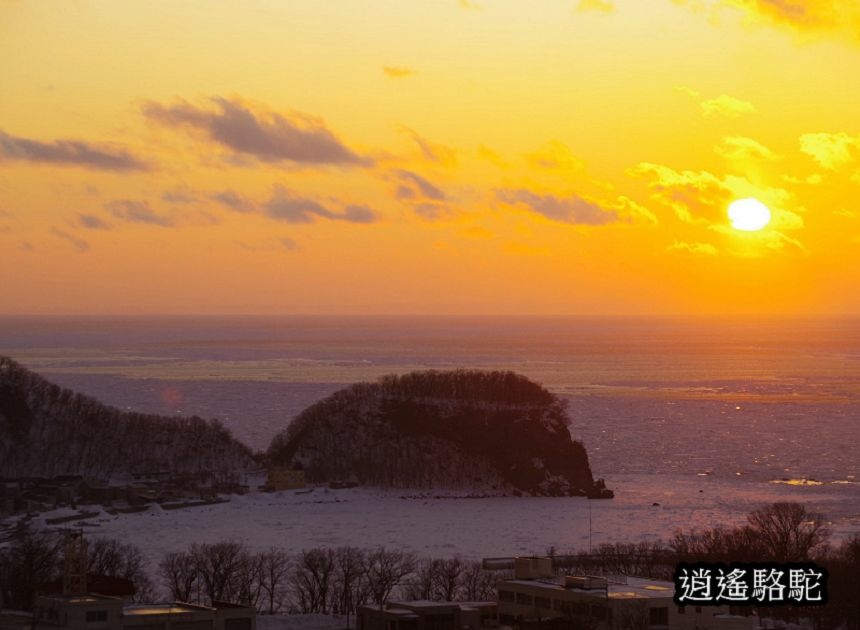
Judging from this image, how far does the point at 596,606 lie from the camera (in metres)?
33.2

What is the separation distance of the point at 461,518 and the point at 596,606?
27318 millimetres

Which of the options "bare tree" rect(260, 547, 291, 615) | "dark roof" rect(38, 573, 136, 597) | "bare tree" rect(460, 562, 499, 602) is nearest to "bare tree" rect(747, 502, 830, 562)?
"bare tree" rect(460, 562, 499, 602)

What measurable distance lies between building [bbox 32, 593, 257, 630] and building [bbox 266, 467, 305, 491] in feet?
121

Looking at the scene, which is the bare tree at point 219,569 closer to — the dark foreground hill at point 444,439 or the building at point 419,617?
the building at point 419,617

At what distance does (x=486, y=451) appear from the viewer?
75.9 meters

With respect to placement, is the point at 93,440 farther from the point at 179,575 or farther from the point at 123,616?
the point at 123,616

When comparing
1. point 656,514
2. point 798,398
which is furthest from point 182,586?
point 798,398

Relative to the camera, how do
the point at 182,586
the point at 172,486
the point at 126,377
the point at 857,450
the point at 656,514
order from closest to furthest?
the point at 182,586 → the point at 656,514 → the point at 172,486 → the point at 857,450 → the point at 126,377

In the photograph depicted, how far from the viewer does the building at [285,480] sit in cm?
Result: 6890

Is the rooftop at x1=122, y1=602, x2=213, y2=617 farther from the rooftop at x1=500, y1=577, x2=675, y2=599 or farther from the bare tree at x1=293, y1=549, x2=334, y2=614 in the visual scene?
the rooftop at x1=500, y1=577, x2=675, y2=599

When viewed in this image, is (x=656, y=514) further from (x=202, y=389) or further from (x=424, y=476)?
(x=202, y=389)

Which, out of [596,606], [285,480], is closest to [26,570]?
[596,606]

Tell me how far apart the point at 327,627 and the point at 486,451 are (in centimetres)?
4066

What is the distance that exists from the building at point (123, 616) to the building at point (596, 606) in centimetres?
662
